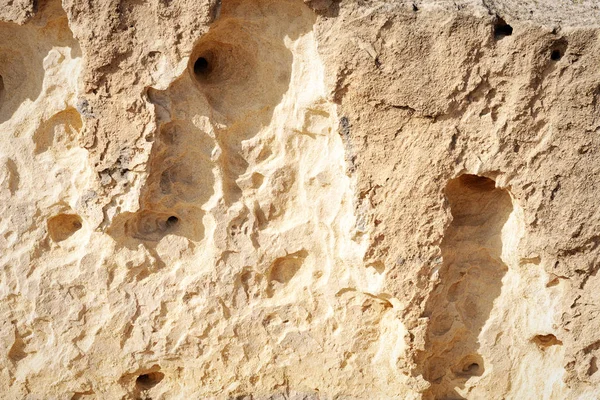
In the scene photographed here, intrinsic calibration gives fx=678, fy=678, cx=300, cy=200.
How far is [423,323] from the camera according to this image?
230 cm

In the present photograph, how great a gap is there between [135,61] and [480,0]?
1.08 metres

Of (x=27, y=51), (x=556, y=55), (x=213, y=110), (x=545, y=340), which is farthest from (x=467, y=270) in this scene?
(x=27, y=51)

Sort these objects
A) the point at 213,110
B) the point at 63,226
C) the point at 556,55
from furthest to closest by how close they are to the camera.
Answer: the point at 63,226 < the point at 213,110 < the point at 556,55

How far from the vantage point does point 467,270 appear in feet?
7.73

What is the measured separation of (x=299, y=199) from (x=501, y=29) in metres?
0.85

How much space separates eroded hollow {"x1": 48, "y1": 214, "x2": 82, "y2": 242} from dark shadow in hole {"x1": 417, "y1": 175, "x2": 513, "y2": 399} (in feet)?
4.10

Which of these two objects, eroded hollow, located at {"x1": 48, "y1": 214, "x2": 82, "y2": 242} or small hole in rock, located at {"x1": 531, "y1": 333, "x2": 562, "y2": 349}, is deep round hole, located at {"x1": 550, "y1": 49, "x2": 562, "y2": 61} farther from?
eroded hollow, located at {"x1": 48, "y1": 214, "x2": 82, "y2": 242}

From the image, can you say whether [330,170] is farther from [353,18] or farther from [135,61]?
[135,61]

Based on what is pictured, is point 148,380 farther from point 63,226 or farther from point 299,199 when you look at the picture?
point 299,199

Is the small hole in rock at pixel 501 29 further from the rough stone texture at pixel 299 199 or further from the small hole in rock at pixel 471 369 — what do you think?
the small hole in rock at pixel 471 369

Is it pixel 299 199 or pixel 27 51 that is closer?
pixel 27 51

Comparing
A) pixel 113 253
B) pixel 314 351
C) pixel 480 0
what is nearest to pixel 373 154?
pixel 480 0

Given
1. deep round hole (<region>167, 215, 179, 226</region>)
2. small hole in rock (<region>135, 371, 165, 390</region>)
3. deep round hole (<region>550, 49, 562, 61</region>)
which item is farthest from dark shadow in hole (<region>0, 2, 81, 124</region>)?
deep round hole (<region>550, 49, 562, 61</region>)

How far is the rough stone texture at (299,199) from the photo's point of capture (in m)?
2.09
